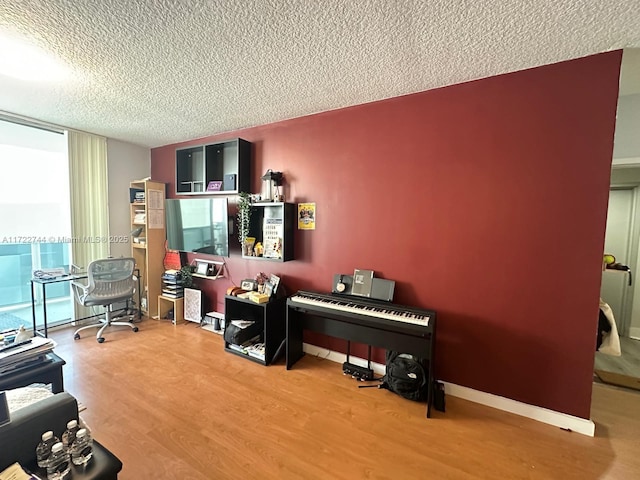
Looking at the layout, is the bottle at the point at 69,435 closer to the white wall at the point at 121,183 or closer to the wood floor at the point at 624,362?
the white wall at the point at 121,183

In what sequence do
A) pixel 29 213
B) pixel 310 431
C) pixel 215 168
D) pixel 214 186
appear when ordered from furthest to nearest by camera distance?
pixel 215 168, pixel 214 186, pixel 29 213, pixel 310 431

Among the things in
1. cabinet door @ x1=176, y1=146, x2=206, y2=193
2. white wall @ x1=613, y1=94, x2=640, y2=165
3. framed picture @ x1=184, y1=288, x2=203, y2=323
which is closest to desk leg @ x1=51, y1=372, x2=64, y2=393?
framed picture @ x1=184, y1=288, x2=203, y2=323

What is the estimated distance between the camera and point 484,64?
1.82m

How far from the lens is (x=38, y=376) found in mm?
1547

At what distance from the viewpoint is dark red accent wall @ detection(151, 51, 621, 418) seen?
1.78 meters

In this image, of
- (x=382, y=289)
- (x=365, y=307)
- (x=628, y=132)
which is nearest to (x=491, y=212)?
(x=382, y=289)

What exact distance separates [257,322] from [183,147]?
2.50m

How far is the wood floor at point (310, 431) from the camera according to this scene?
155 centimetres

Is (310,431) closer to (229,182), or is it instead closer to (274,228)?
(274,228)

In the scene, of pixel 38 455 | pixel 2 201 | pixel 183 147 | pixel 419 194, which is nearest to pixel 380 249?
pixel 419 194

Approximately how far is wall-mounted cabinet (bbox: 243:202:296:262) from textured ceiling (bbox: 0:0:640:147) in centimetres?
102

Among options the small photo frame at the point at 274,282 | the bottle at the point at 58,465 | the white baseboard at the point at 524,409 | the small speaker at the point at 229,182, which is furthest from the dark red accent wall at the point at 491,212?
the bottle at the point at 58,465

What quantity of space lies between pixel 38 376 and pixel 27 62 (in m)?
2.03

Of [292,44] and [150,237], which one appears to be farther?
[150,237]
